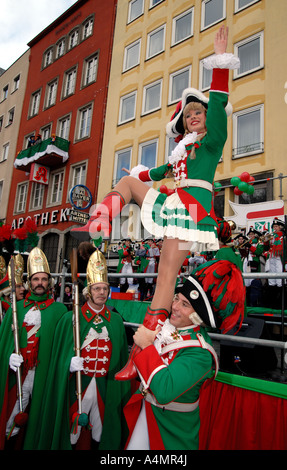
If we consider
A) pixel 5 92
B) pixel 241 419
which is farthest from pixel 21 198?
pixel 241 419

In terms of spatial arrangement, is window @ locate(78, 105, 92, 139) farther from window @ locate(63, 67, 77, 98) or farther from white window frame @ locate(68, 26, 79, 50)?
white window frame @ locate(68, 26, 79, 50)

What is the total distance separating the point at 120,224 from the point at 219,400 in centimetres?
152

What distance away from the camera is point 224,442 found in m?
2.22

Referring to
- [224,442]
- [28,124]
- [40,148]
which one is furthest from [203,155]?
[28,124]

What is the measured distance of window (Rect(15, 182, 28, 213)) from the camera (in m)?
17.5

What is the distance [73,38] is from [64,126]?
4891 millimetres

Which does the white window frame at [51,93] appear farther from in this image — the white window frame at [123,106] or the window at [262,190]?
the window at [262,190]

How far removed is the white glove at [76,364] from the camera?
2.51 metres

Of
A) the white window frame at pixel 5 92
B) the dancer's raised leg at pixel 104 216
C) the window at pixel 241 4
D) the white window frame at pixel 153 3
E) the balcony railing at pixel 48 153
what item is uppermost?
the white window frame at pixel 5 92

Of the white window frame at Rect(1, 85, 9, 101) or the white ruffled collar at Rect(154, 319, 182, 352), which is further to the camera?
the white window frame at Rect(1, 85, 9, 101)

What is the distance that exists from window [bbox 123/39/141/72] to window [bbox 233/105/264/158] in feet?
19.6

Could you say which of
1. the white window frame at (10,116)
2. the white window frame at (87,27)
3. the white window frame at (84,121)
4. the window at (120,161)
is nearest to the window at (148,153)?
the window at (120,161)

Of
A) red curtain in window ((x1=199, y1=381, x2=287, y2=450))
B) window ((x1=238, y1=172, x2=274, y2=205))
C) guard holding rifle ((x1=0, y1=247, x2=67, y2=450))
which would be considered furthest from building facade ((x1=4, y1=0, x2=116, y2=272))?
red curtain in window ((x1=199, y1=381, x2=287, y2=450))

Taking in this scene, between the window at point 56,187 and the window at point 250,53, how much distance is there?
9.24 meters
